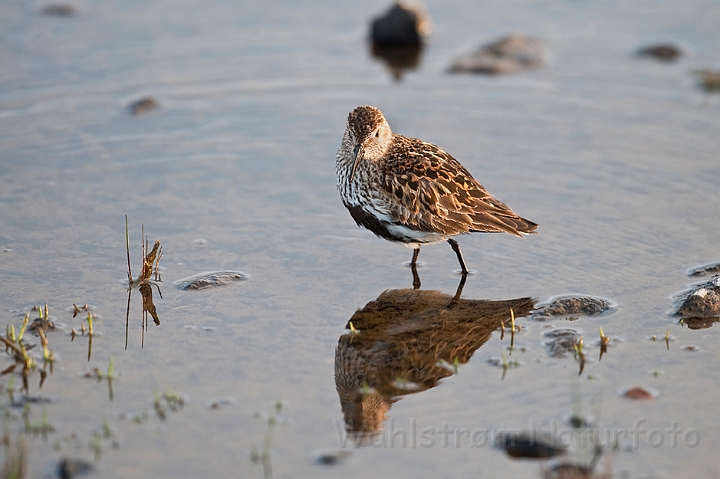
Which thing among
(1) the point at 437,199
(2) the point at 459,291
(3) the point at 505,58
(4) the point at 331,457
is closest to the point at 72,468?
(4) the point at 331,457

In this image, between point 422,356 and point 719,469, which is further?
point 422,356

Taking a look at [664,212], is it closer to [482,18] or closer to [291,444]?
[291,444]

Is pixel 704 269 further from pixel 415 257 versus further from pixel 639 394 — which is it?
pixel 415 257

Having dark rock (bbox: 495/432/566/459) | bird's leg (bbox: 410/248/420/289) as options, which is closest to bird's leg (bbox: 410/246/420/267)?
bird's leg (bbox: 410/248/420/289)

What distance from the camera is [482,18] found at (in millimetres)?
15266

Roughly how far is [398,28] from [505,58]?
5.93ft

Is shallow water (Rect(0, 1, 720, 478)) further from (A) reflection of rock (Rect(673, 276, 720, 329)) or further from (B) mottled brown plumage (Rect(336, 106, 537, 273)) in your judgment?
(B) mottled brown plumage (Rect(336, 106, 537, 273))

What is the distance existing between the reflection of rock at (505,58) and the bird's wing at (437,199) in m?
4.89

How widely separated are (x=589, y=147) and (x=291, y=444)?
262 inches

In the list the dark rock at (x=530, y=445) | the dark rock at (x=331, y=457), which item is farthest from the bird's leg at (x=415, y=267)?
the dark rock at (x=331, y=457)

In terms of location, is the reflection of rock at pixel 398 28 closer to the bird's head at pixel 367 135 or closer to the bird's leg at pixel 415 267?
the bird's head at pixel 367 135

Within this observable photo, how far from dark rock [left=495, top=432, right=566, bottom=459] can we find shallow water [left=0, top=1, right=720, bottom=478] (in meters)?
0.11

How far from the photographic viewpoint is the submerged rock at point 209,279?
8.35 m

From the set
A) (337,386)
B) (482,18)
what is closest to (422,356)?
(337,386)
